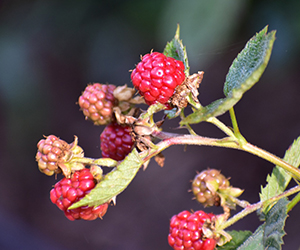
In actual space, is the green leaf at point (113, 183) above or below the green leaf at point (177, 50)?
below

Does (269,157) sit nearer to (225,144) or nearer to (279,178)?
(225,144)

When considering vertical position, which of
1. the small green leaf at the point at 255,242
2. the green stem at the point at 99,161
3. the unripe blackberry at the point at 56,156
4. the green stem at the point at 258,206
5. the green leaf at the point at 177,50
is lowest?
the small green leaf at the point at 255,242

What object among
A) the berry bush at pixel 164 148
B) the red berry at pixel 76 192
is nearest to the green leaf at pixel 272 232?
the berry bush at pixel 164 148

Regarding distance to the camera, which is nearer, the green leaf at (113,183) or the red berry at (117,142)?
the green leaf at (113,183)

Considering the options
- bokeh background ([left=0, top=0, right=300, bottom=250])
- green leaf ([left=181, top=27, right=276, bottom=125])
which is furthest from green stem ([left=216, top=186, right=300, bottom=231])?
bokeh background ([left=0, top=0, right=300, bottom=250])

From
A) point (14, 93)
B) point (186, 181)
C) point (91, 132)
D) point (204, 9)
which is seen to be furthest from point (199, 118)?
point (14, 93)

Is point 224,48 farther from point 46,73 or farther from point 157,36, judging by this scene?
point 46,73

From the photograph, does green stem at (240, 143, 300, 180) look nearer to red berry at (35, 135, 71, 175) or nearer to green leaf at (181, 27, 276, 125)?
green leaf at (181, 27, 276, 125)

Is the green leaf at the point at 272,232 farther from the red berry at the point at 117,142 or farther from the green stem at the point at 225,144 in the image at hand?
the red berry at the point at 117,142
